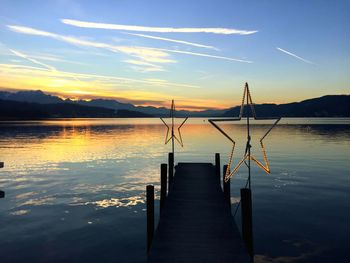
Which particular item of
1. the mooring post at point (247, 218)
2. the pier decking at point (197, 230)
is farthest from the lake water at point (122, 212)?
the mooring post at point (247, 218)

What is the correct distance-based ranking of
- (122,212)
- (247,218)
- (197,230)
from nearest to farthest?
(247,218) < (197,230) < (122,212)

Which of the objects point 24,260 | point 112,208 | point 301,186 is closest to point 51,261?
point 24,260

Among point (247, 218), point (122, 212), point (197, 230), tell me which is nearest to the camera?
point (247, 218)

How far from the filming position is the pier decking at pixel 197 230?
1106 cm

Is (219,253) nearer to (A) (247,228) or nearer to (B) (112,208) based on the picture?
(A) (247,228)

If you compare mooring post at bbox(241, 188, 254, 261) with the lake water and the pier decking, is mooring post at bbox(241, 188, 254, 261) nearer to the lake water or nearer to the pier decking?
the pier decking

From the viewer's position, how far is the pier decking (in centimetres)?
1106

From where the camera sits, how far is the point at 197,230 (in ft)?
43.7

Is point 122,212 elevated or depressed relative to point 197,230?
depressed

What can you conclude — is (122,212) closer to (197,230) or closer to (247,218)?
(197,230)

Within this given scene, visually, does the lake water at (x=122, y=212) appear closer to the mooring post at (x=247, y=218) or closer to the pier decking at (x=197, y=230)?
the pier decking at (x=197, y=230)

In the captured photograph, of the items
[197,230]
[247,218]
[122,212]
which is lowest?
[122,212]

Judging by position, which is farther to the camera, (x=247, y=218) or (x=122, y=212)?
(x=122, y=212)

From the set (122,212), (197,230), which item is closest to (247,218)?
(197,230)
